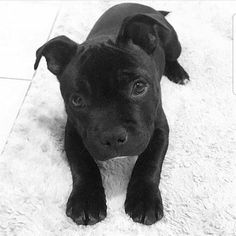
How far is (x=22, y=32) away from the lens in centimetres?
387

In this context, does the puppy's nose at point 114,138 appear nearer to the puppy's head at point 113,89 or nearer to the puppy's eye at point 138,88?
the puppy's head at point 113,89

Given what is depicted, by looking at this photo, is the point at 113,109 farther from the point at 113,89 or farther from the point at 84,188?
the point at 84,188

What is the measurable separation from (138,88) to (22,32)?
197 cm

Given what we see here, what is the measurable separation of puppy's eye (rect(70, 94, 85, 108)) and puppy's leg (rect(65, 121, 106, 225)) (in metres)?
0.35

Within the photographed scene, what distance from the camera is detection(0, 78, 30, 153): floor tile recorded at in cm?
297

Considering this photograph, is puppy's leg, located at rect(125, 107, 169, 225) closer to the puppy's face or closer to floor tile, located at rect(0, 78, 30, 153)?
the puppy's face

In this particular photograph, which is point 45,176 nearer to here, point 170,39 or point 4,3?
point 170,39

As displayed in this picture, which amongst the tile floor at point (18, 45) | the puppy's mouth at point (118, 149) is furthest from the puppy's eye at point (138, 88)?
the tile floor at point (18, 45)

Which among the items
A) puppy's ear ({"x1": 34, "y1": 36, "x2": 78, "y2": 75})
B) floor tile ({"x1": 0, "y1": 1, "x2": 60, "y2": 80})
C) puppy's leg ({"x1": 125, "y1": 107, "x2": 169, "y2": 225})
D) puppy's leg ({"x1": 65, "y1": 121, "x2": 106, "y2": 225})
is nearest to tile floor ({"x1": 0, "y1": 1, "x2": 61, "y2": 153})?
floor tile ({"x1": 0, "y1": 1, "x2": 60, "y2": 80})

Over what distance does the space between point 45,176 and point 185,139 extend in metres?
0.92

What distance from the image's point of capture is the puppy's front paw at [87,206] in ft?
7.38

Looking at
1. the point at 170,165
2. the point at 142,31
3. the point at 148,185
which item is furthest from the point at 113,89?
the point at 170,165

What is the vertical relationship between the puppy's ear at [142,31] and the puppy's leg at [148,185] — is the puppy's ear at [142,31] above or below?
above

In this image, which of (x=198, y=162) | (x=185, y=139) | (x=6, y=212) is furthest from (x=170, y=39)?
(x=6, y=212)
